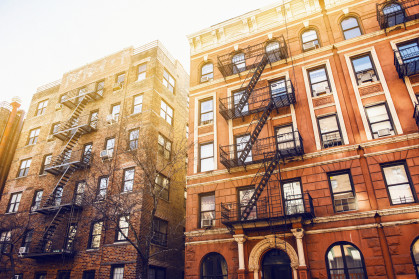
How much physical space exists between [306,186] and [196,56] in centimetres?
1336

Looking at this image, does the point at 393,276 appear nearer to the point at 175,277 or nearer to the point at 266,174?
the point at 266,174

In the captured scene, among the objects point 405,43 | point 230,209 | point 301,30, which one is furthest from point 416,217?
point 301,30

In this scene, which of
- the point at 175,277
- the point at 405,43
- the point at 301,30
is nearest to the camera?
the point at 405,43

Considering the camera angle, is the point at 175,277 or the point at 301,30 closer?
the point at 301,30

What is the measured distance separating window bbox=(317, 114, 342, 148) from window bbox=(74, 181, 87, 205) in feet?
56.9

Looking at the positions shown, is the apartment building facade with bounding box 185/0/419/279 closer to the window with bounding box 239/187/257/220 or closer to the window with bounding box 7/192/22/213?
the window with bounding box 239/187/257/220

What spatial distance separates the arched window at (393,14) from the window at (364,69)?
2355mm

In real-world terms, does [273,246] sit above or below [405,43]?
below

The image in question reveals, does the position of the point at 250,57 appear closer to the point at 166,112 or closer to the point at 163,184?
the point at 166,112

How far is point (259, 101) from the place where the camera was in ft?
62.1

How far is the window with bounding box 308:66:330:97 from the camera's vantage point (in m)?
17.9

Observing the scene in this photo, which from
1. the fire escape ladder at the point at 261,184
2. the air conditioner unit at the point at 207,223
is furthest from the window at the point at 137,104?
the fire escape ladder at the point at 261,184

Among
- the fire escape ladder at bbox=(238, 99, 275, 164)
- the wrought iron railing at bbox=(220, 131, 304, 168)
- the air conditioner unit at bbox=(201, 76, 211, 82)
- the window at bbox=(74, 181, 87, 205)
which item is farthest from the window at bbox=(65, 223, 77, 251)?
the air conditioner unit at bbox=(201, 76, 211, 82)

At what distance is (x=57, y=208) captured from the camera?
22297 mm
